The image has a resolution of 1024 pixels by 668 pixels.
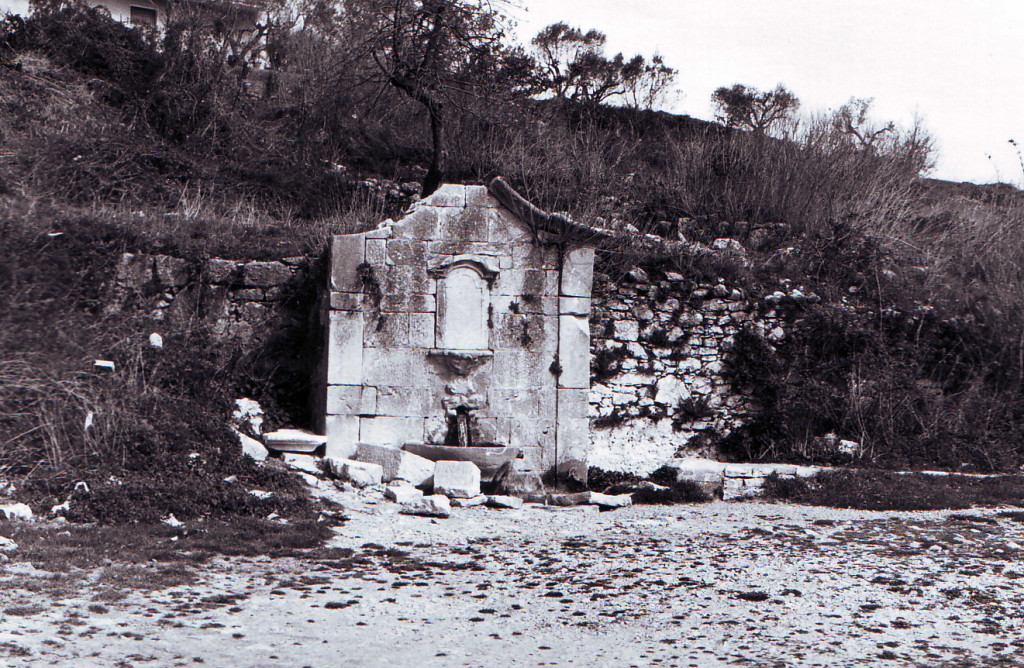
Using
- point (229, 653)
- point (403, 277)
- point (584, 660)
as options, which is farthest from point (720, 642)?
point (403, 277)

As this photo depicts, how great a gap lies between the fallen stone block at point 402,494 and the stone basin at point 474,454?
734 mm

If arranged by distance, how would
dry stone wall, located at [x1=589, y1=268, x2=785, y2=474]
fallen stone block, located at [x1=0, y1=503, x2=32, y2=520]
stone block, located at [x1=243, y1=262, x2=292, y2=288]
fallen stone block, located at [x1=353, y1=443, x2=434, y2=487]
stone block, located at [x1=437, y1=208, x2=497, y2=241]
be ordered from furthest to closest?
dry stone wall, located at [x1=589, y1=268, x2=785, y2=474] → stone block, located at [x1=243, y1=262, x2=292, y2=288] → stone block, located at [x1=437, y1=208, x2=497, y2=241] → fallen stone block, located at [x1=353, y1=443, x2=434, y2=487] → fallen stone block, located at [x1=0, y1=503, x2=32, y2=520]

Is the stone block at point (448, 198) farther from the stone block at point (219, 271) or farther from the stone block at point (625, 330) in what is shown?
the stone block at point (625, 330)

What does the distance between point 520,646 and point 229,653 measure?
1290 mm

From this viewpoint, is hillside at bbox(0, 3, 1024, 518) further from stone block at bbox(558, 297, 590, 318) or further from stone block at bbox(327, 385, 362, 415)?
stone block at bbox(558, 297, 590, 318)

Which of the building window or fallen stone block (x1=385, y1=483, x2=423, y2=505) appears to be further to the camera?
the building window

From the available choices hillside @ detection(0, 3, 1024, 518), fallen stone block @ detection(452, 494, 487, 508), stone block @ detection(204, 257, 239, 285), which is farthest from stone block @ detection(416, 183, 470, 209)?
fallen stone block @ detection(452, 494, 487, 508)

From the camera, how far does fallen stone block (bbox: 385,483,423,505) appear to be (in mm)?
7922

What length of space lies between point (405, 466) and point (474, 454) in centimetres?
67

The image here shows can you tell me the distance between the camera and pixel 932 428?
34.3 ft

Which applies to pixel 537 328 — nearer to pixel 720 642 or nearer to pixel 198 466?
pixel 198 466

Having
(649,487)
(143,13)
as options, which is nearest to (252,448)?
→ (649,487)

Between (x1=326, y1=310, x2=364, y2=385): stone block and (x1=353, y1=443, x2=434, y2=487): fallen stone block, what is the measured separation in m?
0.76

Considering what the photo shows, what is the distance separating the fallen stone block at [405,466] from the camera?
8.60 meters
